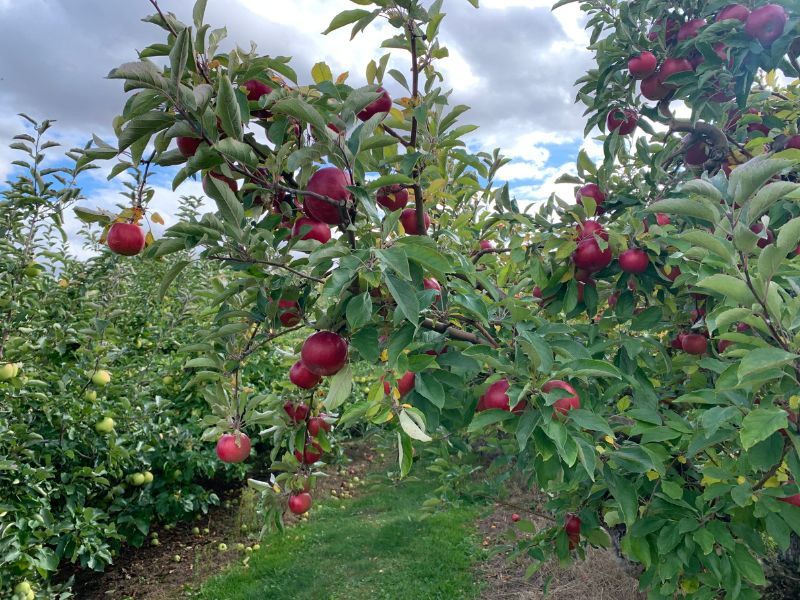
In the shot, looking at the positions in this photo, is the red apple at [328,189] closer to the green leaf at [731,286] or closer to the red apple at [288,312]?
the red apple at [288,312]

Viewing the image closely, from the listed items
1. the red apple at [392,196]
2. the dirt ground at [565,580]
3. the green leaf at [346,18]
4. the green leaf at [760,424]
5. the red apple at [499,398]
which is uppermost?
the green leaf at [346,18]

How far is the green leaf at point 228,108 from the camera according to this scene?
3.85 feet

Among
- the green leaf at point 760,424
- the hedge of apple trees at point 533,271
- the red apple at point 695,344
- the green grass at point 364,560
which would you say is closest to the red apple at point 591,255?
the hedge of apple trees at point 533,271

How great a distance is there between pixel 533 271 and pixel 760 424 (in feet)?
3.31

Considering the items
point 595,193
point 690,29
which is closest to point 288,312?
point 595,193

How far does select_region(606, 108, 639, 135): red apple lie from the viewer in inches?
106

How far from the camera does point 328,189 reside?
1.41 m

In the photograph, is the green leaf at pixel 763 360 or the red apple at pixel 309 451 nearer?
the green leaf at pixel 763 360

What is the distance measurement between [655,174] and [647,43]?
2.35 feet

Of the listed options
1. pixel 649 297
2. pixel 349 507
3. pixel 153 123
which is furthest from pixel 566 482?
pixel 349 507

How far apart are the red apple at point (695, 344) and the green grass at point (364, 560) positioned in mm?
2237

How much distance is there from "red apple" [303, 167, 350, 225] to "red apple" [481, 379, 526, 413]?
67 cm

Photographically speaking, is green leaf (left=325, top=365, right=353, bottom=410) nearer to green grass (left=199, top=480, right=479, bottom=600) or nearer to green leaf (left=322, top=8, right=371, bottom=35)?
green leaf (left=322, top=8, right=371, bottom=35)

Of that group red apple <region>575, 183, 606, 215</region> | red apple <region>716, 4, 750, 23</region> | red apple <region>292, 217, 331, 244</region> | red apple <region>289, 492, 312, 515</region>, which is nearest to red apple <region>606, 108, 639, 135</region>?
red apple <region>575, 183, 606, 215</region>
